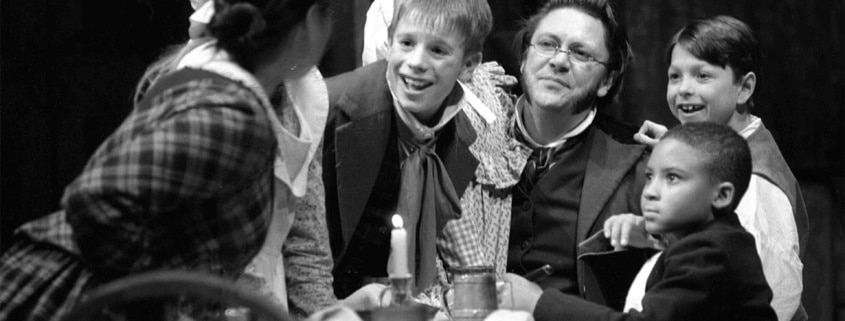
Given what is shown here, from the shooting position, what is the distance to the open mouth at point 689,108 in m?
3.13

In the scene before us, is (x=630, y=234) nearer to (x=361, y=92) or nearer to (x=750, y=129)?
(x=750, y=129)

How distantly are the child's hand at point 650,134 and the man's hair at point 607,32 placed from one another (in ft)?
0.56

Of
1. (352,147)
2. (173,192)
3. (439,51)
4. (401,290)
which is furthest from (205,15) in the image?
(439,51)

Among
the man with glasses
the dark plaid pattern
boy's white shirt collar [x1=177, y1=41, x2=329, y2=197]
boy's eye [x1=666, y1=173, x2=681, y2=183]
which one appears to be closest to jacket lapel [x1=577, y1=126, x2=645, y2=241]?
the man with glasses

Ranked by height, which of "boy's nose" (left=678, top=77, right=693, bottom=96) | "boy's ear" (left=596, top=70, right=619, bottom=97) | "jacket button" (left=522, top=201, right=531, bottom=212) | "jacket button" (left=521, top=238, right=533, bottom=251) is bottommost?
"jacket button" (left=521, top=238, right=533, bottom=251)

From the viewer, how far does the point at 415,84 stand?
9.58 ft

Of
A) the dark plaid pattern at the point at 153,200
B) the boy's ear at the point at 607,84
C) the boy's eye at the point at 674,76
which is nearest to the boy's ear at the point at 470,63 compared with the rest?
the boy's ear at the point at 607,84

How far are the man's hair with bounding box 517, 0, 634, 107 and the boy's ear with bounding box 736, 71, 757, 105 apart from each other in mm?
334

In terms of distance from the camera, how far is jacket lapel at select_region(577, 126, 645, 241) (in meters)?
3.15

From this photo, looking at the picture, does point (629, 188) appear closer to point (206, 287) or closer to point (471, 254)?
point (471, 254)

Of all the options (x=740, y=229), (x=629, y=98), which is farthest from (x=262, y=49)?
(x=629, y=98)

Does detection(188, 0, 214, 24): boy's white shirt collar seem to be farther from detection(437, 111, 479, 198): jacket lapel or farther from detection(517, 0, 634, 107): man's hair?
detection(517, 0, 634, 107): man's hair

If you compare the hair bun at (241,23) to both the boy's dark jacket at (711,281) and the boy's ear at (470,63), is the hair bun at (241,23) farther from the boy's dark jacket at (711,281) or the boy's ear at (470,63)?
the boy's ear at (470,63)

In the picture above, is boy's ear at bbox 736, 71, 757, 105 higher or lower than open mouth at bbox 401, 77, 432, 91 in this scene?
lower
